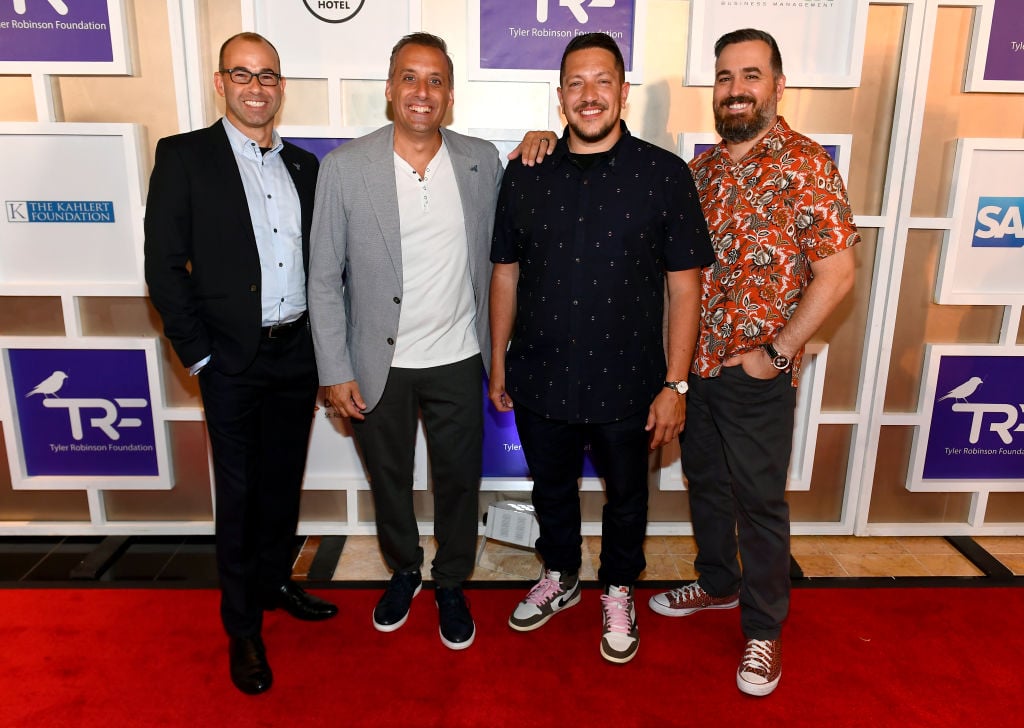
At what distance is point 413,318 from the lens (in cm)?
238

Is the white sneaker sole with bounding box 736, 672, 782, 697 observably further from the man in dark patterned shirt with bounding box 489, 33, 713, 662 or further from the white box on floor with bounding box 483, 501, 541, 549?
the white box on floor with bounding box 483, 501, 541, 549

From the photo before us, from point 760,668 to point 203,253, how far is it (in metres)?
2.13

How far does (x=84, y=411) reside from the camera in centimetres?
321

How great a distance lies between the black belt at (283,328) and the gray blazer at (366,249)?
5cm

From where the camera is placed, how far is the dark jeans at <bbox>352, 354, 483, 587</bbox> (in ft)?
8.09

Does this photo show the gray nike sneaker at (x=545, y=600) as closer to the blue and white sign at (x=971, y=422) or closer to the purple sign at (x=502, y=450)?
the purple sign at (x=502, y=450)

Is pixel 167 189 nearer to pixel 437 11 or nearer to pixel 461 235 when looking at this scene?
pixel 461 235

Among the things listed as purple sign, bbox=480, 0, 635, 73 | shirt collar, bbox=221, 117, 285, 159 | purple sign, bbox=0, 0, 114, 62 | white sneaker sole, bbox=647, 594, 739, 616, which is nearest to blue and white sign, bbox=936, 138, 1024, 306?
purple sign, bbox=480, 0, 635, 73

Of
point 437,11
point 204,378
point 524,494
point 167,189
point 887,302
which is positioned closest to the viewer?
point 167,189

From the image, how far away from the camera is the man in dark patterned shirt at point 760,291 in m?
2.12

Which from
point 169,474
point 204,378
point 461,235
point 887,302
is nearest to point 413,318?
point 461,235

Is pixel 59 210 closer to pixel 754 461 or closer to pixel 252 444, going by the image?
pixel 252 444

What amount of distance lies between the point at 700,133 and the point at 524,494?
1.72 metres

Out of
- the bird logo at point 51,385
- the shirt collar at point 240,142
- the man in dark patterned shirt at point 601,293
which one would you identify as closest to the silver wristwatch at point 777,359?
the man in dark patterned shirt at point 601,293
